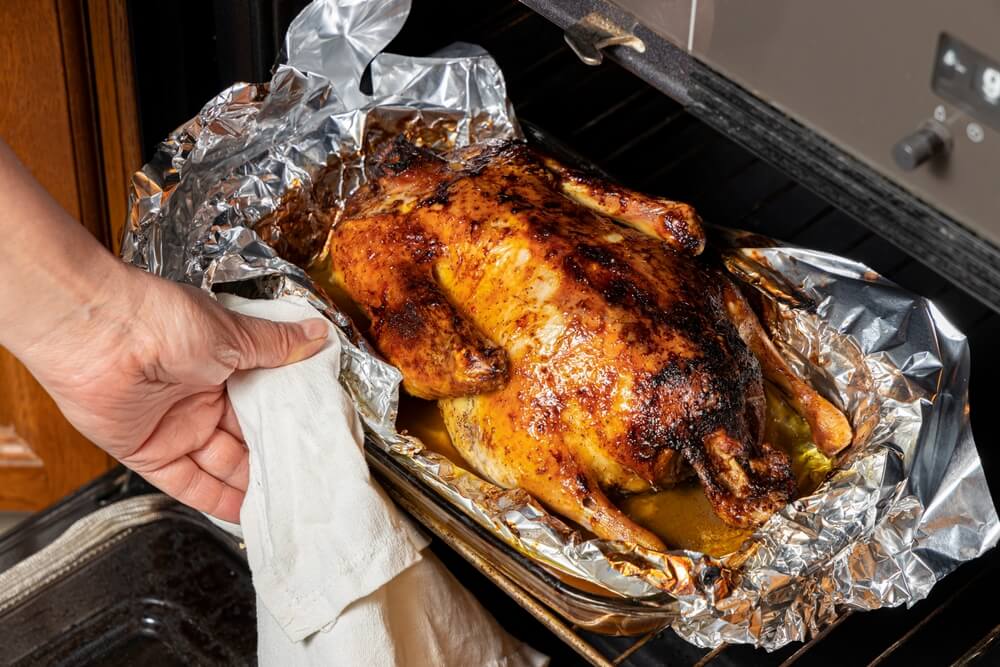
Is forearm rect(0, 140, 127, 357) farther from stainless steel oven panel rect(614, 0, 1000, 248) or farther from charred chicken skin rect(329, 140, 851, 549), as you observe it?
stainless steel oven panel rect(614, 0, 1000, 248)

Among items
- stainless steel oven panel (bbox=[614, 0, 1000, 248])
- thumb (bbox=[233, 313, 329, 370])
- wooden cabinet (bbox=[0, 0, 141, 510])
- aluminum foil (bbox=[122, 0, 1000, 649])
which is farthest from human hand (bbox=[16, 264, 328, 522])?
stainless steel oven panel (bbox=[614, 0, 1000, 248])

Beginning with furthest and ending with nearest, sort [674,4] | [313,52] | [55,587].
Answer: [55,587] < [313,52] < [674,4]

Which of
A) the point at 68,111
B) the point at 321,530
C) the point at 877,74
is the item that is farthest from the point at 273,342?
the point at 877,74

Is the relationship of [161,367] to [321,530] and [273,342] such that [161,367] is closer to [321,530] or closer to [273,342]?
[273,342]

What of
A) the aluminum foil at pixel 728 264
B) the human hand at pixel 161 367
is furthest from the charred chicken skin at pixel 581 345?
the human hand at pixel 161 367

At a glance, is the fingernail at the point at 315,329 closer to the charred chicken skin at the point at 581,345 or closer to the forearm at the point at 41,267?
the charred chicken skin at the point at 581,345

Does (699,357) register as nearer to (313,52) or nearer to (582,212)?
(582,212)

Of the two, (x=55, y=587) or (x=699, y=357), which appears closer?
(x=699, y=357)

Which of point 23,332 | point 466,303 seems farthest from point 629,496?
point 23,332
